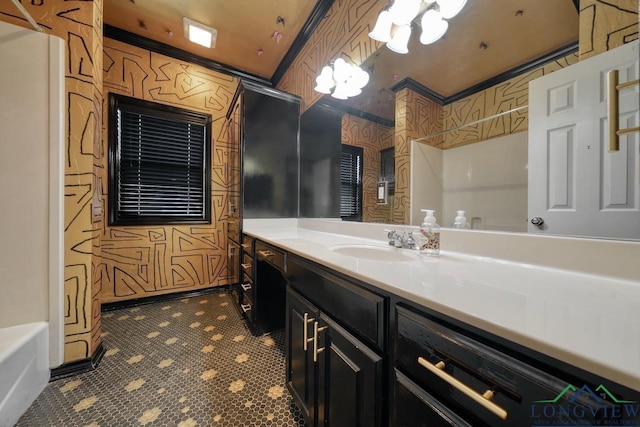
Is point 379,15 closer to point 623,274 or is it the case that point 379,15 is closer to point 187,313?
point 623,274

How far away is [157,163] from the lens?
2404 millimetres

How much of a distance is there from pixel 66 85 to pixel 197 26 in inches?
48.9

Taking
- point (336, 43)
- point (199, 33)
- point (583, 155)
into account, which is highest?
point (199, 33)

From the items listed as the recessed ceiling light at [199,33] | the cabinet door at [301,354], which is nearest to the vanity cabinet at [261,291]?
the cabinet door at [301,354]

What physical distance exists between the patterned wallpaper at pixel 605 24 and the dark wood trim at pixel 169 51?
2.90 m

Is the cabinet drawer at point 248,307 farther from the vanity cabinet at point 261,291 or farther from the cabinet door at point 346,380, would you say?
the cabinet door at point 346,380

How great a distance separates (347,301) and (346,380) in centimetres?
24

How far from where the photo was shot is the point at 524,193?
0.85m

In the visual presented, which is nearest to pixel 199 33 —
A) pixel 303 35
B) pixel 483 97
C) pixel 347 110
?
pixel 303 35

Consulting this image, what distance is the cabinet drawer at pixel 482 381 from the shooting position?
30 centimetres

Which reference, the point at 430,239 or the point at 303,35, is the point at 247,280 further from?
the point at 303,35

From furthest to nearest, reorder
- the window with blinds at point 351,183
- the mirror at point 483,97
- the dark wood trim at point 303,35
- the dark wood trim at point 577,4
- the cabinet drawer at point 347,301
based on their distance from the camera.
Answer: the dark wood trim at point 303,35 < the window with blinds at point 351,183 < the mirror at point 483,97 < the dark wood trim at point 577,4 < the cabinet drawer at point 347,301

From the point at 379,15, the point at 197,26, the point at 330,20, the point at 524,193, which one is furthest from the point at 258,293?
the point at 197,26

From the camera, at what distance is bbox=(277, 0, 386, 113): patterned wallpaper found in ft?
4.99
